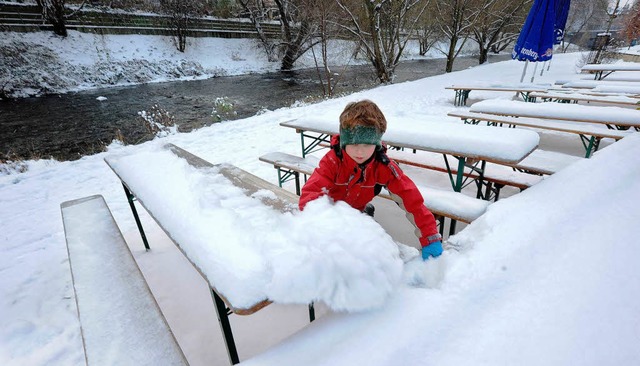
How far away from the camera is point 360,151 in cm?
162

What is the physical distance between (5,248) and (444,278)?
162 inches

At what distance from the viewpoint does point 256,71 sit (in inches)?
767

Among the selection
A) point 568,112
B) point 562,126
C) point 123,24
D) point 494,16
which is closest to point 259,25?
point 123,24

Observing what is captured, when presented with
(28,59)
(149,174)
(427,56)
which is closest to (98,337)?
(149,174)

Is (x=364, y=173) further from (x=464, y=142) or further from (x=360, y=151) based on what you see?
(x=464, y=142)

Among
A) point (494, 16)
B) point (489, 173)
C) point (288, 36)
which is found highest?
point (494, 16)

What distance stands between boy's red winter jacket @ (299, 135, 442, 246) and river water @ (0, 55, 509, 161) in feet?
20.5

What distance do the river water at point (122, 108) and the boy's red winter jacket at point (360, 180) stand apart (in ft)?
20.5

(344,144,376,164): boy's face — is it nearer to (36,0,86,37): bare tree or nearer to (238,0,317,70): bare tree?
(238,0,317,70): bare tree

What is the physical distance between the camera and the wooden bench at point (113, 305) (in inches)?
48.8

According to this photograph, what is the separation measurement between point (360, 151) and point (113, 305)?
150 centimetres

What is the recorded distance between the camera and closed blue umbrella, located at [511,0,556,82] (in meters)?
6.64

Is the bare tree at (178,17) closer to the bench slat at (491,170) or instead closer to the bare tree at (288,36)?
the bare tree at (288,36)

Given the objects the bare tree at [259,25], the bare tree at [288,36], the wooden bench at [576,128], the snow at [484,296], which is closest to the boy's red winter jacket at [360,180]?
the snow at [484,296]
